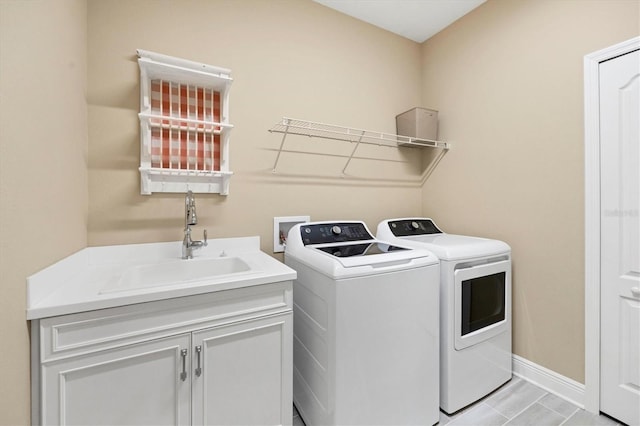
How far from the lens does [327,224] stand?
1906mm

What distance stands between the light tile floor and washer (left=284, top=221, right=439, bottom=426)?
0.21 meters

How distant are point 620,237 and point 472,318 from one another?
0.88 m

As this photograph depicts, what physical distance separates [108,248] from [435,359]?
1855mm

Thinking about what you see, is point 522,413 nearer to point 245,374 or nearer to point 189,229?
point 245,374

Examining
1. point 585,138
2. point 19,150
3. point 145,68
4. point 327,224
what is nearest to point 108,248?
point 19,150

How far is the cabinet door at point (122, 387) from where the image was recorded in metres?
0.96

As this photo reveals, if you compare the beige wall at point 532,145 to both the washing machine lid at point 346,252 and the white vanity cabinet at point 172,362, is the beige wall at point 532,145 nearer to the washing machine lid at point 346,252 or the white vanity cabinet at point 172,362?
the washing machine lid at point 346,252

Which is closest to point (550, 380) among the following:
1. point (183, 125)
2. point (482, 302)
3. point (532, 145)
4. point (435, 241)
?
point (482, 302)

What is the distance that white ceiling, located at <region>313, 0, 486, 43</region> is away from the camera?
2.15 metres

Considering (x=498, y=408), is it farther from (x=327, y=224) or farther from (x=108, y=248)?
(x=108, y=248)

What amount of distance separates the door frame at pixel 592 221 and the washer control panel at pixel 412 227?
3.09ft

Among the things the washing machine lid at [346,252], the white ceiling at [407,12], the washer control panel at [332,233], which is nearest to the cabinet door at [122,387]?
the washing machine lid at [346,252]

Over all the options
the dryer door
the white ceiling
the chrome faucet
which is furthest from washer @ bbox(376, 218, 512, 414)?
the white ceiling

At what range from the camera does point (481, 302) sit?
1749mm
